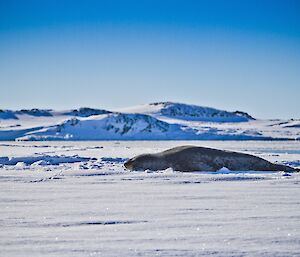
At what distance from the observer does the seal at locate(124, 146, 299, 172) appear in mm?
8133

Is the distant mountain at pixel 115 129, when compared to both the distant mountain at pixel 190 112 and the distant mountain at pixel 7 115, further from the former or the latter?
the distant mountain at pixel 190 112

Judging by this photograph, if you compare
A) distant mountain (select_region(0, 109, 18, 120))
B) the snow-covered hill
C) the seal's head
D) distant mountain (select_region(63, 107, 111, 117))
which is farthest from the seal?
distant mountain (select_region(63, 107, 111, 117))

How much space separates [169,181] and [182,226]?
2737 millimetres

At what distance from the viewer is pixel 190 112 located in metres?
134

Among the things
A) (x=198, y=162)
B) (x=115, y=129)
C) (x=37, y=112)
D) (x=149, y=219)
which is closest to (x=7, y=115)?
(x=37, y=112)

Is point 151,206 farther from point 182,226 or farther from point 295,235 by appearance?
point 295,235

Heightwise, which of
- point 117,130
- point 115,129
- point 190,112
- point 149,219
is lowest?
point 149,219

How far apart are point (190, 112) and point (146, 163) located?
127 metres

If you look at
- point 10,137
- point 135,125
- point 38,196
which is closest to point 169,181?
point 38,196

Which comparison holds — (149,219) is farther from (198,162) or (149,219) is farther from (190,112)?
(190,112)

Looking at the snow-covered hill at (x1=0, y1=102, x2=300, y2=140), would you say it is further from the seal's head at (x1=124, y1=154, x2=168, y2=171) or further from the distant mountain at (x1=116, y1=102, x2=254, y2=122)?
the seal's head at (x1=124, y1=154, x2=168, y2=171)

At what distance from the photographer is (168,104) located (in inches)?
5595

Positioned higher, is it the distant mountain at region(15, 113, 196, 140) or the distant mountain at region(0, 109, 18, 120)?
the distant mountain at region(0, 109, 18, 120)

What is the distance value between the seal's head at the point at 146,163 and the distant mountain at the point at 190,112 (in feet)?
366
